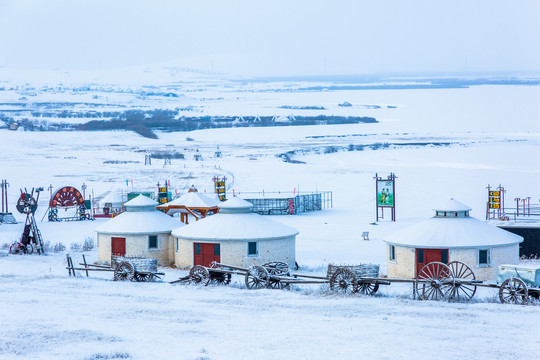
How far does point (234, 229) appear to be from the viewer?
3691 cm

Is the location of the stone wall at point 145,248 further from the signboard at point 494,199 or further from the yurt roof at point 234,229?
the signboard at point 494,199

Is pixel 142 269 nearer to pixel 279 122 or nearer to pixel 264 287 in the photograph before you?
pixel 264 287

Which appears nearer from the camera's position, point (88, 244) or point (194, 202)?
point (194, 202)

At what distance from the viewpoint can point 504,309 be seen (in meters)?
26.8

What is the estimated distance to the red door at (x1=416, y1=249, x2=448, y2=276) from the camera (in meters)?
33.1

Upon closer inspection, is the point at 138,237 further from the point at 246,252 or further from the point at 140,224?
the point at 246,252

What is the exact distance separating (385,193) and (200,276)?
77.4 feet

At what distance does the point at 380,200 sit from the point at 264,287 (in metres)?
24.0

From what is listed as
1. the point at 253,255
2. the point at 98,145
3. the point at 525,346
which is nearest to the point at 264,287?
the point at 253,255

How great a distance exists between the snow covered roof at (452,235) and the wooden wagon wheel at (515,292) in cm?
472

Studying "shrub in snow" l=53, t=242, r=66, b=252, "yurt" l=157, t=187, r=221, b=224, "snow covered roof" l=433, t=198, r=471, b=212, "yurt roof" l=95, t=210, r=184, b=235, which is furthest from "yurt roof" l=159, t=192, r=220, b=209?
"snow covered roof" l=433, t=198, r=471, b=212

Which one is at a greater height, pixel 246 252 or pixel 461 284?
pixel 246 252

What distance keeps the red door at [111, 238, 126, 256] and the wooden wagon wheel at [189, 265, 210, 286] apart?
691 cm

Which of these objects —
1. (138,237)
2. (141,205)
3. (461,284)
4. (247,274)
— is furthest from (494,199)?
(247,274)
